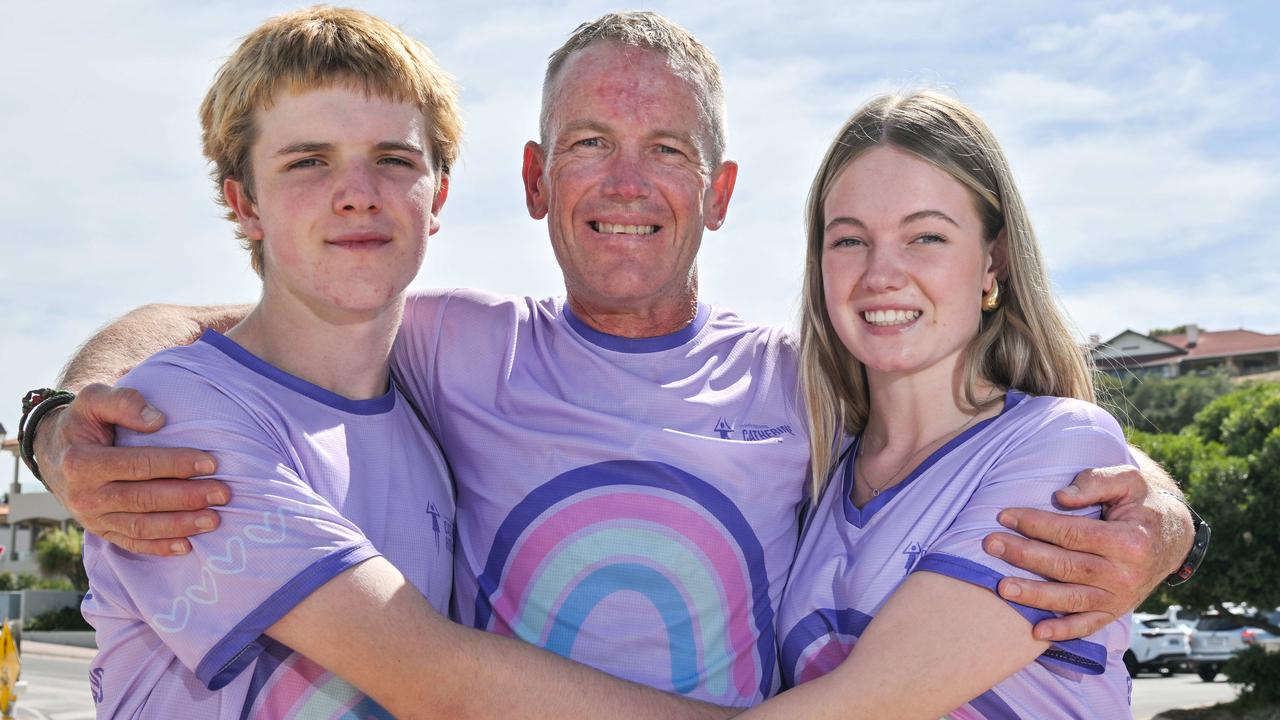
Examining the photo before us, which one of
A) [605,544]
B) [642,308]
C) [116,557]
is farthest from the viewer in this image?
[642,308]

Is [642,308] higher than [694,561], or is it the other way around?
[642,308]

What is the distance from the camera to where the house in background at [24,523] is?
140 feet

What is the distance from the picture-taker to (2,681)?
10906 mm

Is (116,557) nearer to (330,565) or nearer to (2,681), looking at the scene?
(330,565)

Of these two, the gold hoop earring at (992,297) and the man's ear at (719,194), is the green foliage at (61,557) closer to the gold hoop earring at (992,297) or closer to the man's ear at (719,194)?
the man's ear at (719,194)

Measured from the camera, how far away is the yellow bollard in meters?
10.9

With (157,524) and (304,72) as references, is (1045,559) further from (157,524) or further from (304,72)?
(304,72)

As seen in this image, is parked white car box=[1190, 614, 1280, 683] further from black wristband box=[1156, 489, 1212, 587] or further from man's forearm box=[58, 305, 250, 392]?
man's forearm box=[58, 305, 250, 392]

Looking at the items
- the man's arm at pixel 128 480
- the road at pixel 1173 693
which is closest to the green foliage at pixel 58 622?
the road at pixel 1173 693

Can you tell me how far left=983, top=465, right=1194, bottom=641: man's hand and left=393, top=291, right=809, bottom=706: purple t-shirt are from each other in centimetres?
74

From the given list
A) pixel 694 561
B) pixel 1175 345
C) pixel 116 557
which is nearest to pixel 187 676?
pixel 116 557

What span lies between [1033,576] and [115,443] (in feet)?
6.36

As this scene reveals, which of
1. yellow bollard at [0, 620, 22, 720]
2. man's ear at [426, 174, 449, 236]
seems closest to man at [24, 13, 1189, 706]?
man's ear at [426, 174, 449, 236]

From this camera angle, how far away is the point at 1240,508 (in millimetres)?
14625
